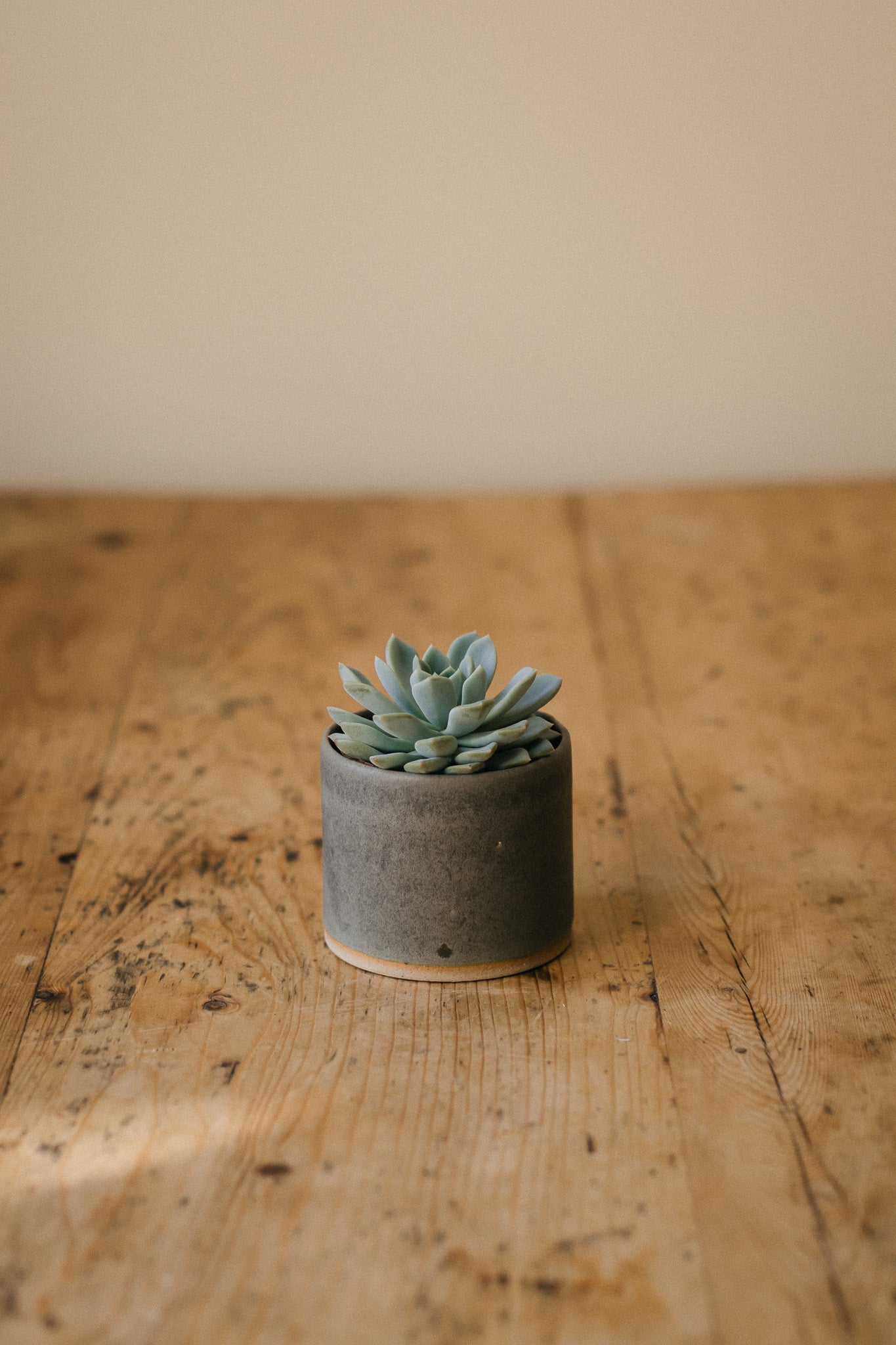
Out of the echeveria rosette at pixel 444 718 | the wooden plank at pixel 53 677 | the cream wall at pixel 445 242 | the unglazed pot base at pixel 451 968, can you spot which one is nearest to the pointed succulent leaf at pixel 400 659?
the echeveria rosette at pixel 444 718

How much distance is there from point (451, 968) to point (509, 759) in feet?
0.49

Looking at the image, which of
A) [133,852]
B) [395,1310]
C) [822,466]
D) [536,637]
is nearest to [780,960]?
[395,1310]

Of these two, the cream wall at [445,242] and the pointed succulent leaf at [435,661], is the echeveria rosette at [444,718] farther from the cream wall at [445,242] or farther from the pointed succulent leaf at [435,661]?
the cream wall at [445,242]

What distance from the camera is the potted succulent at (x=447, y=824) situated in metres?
0.82

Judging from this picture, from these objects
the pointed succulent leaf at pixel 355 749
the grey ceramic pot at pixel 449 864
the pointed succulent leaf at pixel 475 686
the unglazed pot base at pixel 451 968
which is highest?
the pointed succulent leaf at pixel 475 686

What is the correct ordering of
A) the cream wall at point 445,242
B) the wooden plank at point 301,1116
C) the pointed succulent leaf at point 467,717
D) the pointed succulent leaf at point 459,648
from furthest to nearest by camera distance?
the cream wall at point 445,242 → the pointed succulent leaf at point 459,648 → the pointed succulent leaf at point 467,717 → the wooden plank at point 301,1116

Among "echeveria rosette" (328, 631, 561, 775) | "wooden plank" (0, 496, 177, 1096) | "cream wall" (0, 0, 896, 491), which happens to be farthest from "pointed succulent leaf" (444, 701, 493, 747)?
"cream wall" (0, 0, 896, 491)

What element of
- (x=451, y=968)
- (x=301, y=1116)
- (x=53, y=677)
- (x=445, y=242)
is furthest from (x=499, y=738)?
(x=445, y=242)

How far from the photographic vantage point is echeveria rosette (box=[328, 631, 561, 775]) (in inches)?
32.3

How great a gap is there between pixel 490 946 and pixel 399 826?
0.11m

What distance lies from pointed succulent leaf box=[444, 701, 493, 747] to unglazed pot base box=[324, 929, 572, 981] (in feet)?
0.53

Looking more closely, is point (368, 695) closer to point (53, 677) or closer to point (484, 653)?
point (484, 653)

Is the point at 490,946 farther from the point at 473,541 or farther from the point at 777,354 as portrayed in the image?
the point at 777,354

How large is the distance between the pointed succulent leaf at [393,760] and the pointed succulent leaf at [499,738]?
0.04 metres
